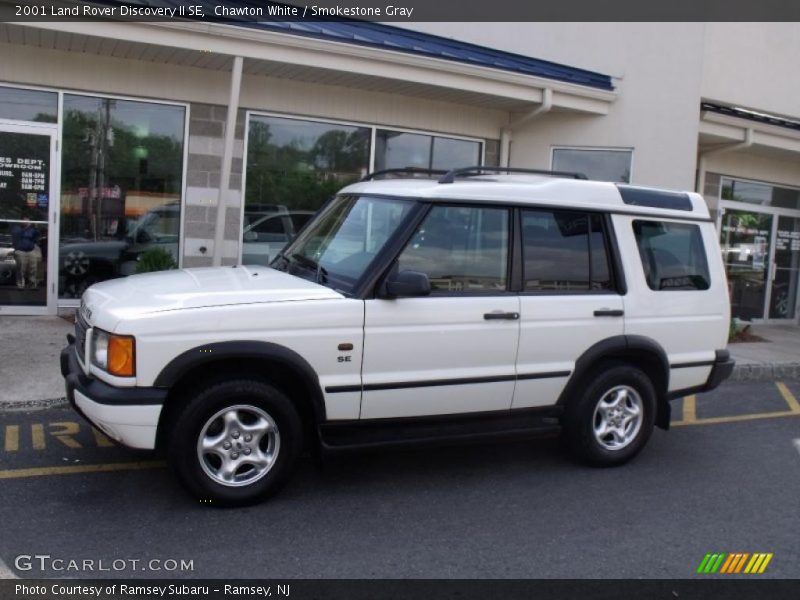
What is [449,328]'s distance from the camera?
474cm

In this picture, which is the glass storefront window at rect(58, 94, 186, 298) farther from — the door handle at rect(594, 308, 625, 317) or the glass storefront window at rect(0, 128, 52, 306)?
the door handle at rect(594, 308, 625, 317)

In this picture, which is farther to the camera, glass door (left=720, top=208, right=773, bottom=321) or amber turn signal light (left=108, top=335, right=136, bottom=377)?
glass door (left=720, top=208, right=773, bottom=321)

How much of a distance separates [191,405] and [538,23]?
9.69 m

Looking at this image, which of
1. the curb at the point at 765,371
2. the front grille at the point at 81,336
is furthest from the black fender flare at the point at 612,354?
the curb at the point at 765,371

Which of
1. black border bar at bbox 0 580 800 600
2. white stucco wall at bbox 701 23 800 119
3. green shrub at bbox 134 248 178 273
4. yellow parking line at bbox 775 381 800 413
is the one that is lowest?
black border bar at bbox 0 580 800 600

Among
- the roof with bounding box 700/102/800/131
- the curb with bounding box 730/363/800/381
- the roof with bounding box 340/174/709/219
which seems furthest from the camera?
the roof with bounding box 700/102/800/131

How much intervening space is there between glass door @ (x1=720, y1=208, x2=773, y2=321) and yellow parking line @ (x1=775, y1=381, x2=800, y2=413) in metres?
4.84

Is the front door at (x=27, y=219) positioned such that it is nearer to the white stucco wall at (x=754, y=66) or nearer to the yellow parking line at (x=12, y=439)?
the yellow parking line at (x=12, y=439)

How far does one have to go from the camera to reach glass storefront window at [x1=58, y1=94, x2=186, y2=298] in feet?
31.0

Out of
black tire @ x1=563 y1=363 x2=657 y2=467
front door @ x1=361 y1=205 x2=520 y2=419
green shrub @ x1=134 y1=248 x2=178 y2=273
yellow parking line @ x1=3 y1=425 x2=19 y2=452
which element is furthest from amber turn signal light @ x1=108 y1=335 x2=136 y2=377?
green shrub @ x1=134 y1=248 x2=178 y2=273

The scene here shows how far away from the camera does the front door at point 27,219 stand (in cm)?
916

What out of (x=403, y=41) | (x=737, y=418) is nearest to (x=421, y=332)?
(x=737, y=418)

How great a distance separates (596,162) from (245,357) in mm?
9044

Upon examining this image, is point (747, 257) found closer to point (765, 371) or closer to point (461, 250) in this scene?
point (765, 371)
